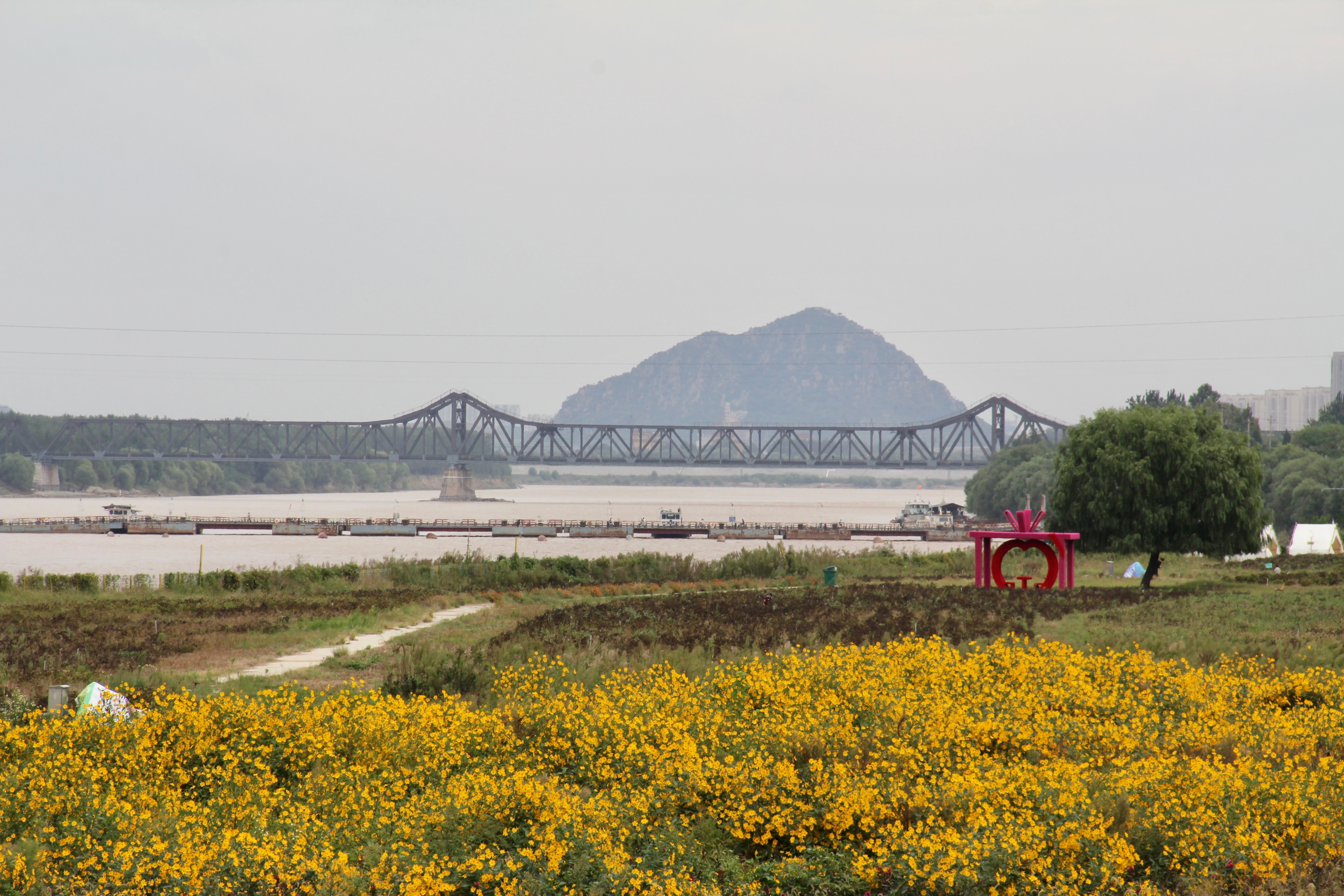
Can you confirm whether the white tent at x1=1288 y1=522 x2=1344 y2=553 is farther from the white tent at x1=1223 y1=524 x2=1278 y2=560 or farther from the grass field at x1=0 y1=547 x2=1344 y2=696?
the grass field at x1=0 y1=547 x2=1344 y2=696

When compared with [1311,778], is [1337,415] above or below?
above

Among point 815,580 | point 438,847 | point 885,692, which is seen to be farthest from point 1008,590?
point 438,847

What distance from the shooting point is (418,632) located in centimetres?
2905

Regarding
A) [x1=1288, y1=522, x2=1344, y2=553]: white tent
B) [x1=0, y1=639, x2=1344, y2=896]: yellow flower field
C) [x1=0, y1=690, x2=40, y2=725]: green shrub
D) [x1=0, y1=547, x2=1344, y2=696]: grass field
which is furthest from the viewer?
[x1=1288, y1=522, x2=1344, y2=553]: white tent

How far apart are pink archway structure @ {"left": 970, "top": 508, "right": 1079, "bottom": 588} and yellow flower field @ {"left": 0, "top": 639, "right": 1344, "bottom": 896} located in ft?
80.5

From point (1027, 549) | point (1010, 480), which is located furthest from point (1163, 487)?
point (1010, 480)

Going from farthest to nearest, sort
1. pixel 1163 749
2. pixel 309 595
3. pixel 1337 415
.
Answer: pixel 1337 415
pixel 309 595
pixel 1163 749

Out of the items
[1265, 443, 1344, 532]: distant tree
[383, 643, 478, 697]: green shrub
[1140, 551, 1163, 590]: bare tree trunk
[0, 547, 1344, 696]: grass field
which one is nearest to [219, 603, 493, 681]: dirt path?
[0, 547, 1344, 696]: grass field

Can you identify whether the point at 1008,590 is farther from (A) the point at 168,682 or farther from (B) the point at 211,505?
(B) the point at 211,505

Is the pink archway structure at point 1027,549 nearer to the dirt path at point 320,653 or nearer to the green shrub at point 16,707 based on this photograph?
the dirt path at point 320,653

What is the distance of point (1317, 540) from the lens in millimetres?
61188

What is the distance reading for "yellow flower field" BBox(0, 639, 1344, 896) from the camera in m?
9.34

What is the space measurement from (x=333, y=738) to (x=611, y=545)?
83.2 meters

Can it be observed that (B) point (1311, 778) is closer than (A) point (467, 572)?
Yes
